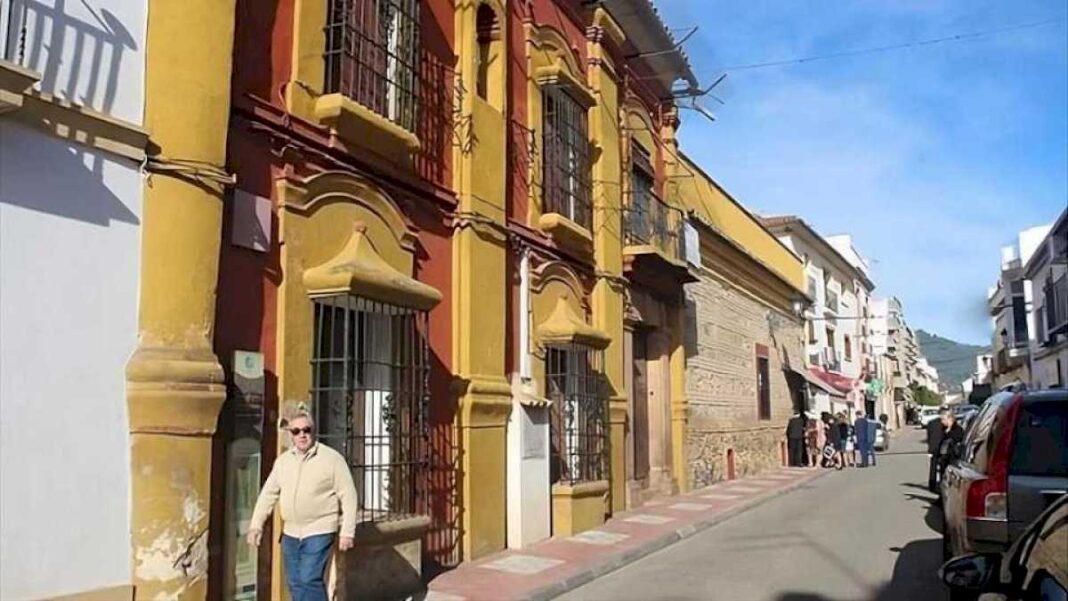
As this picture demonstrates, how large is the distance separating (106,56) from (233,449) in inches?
111

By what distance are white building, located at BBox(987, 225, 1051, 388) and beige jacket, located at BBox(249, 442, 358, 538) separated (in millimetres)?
40336

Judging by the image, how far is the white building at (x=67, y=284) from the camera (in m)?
5.46

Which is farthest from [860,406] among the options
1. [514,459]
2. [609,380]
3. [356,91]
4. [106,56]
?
[106,56]

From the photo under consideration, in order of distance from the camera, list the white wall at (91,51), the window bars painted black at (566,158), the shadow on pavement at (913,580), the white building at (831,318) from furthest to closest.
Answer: the white building at (831,318)
the window bars painted black at (566,158)
the shadow on pavement at (913,580)
the white wall at (91,51)

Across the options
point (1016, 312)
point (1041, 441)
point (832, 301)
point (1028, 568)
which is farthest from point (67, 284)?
point (1016, 312)

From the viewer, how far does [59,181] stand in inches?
228

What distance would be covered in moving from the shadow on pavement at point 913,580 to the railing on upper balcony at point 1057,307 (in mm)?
24825

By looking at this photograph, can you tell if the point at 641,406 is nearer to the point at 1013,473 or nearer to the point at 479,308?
the point at 479,308

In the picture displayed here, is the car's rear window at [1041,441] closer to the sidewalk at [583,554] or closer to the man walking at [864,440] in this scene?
the sidewalk at [583,554]

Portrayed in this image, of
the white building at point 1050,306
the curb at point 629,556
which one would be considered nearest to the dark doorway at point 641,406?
the curb at point 629,556

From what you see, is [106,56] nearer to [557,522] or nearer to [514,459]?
[514,459]

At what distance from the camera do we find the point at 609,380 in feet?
45.0

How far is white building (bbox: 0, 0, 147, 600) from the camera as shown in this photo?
5.46 m

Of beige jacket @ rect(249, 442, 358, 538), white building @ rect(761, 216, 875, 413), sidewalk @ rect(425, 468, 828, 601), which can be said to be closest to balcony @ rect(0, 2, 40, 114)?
beige jacket @ rect(249, 442, 358, 538)
